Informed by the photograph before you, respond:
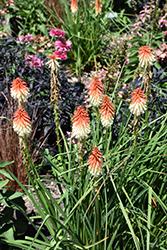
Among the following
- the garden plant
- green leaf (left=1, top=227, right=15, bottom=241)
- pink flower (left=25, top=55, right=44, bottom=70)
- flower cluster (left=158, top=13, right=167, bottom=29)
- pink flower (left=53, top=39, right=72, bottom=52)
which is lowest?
green leaf (left=1, top=227, right=15, bottom=241)

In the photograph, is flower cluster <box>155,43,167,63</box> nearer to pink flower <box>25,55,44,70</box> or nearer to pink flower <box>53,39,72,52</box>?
pink flower <box>53,39,72,52</box>

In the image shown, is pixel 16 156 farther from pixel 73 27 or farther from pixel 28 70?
pixel 73 27

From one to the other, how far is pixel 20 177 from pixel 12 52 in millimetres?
1783

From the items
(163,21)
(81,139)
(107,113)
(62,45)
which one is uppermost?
(163,21)

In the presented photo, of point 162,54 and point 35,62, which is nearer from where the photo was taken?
point 35,62

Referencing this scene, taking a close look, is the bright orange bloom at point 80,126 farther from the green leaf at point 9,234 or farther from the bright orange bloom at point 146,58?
the green leaf at point 9,234

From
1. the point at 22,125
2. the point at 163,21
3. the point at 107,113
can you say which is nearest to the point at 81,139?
the point at 107,113

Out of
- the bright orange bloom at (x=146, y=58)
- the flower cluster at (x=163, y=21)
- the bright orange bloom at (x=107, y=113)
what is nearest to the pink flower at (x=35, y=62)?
the bright orange bloom at (x=146, y=58)

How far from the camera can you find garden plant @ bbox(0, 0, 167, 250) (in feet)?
5.83

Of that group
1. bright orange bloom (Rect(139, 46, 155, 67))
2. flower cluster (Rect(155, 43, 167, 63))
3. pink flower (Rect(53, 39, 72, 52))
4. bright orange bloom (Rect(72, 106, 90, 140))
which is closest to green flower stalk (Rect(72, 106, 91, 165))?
bright orange bloom (Rect(72, 106, 90, 140))

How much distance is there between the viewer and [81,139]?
1776mm

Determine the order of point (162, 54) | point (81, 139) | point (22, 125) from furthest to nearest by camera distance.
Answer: point (162, 54)
point (81, 139)
point (22, 125)

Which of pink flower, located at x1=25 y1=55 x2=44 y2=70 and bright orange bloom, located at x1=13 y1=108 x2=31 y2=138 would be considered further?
pink flower, located at x1=25 y1=55 x2=44 y2=70

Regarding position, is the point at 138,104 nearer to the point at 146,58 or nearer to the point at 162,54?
the point at 146,58
